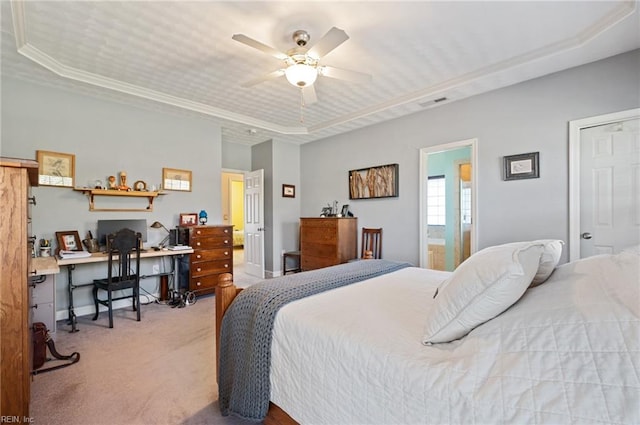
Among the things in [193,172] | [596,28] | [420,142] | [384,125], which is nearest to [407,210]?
[420,142]

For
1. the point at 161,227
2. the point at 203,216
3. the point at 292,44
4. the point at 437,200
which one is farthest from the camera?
the point at 437,200

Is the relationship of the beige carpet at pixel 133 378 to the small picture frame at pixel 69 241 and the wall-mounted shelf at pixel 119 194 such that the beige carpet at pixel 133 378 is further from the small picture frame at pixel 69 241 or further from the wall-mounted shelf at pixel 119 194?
the wall-mounted shelf at pixel 119 194

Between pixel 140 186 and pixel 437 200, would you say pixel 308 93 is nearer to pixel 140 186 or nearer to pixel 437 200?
pixel 140 186

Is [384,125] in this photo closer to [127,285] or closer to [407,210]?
[407,210]

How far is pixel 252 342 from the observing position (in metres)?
1.42

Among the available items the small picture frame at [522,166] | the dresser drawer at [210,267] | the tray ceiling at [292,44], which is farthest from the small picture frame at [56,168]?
the small picture frame at [522,166]

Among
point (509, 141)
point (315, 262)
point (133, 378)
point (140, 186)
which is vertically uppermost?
point (509, 141)

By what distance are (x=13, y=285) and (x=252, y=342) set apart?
0.98 meters

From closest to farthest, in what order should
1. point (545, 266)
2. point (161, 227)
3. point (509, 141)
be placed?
point (545, 266)
point (509, 141)
point (161, 227)

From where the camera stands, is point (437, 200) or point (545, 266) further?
point (437, 200)

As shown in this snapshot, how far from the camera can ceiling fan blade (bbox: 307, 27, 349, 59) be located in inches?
77.5

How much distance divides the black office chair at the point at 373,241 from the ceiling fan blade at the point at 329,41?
9.38 ft

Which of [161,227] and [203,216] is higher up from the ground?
[203,216]

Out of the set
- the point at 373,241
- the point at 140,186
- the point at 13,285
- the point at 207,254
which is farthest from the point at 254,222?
the point at 13,285
